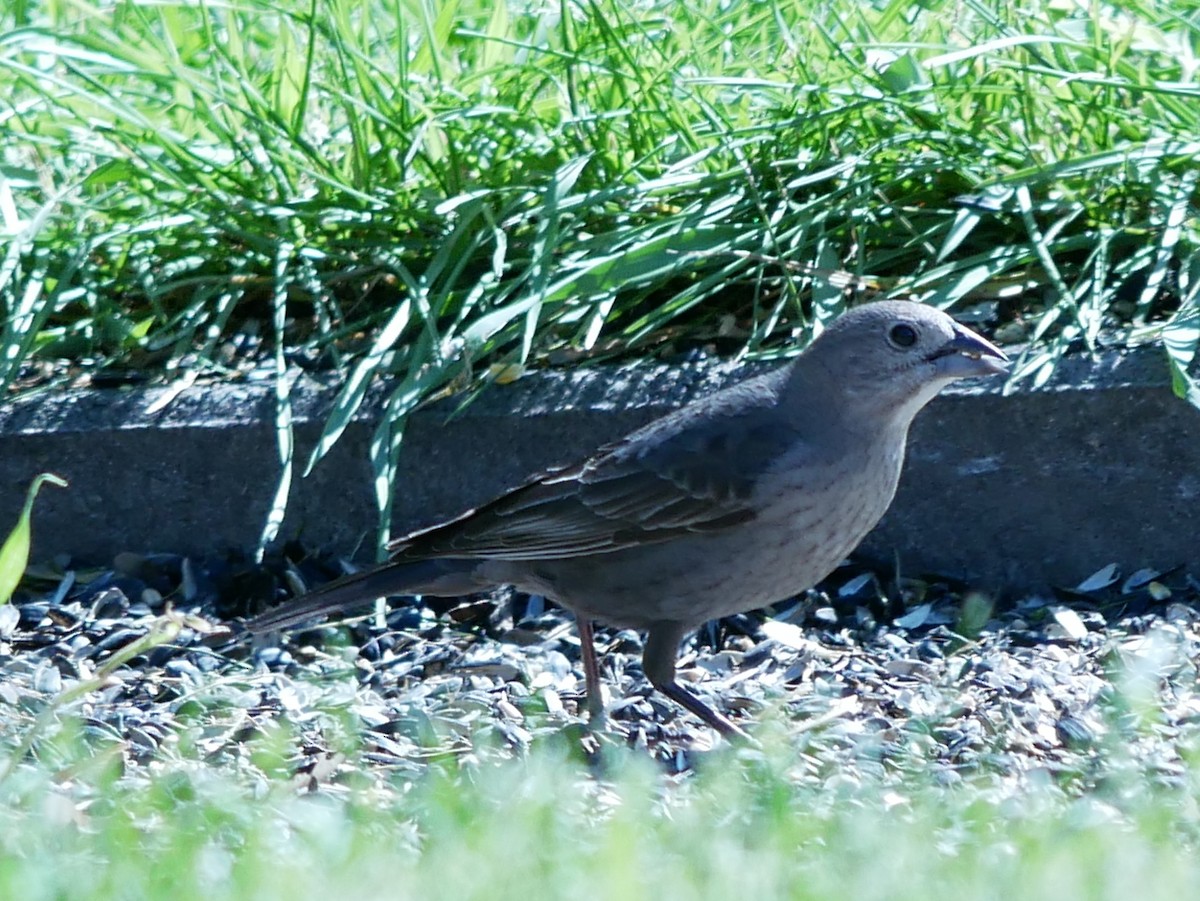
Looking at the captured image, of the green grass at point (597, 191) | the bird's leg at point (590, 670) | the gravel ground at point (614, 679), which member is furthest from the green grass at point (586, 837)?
the green grass at point (597, 191)

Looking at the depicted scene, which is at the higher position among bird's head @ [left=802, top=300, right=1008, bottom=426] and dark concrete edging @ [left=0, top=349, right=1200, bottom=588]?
bird's head @ [left=802, top=300, right=1008, bottom=426]

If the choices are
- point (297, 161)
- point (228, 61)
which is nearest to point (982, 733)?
point (297, 161)

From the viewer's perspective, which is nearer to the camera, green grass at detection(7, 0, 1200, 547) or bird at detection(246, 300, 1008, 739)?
bird at detection(246, 300, 1008, 739)

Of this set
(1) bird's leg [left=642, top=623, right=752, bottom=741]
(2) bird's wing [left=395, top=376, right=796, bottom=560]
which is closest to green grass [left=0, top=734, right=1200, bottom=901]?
(1) bird's leg [left=642, top=623, right=752, bottom=741]

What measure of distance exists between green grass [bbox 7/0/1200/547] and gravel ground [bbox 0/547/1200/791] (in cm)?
52

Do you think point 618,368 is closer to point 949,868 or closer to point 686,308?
point 686,308

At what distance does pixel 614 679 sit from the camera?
14.8ft

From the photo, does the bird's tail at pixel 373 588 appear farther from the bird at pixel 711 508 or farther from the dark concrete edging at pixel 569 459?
the dark concrete edging at pixel 569 459

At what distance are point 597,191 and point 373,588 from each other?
1433 millimetres

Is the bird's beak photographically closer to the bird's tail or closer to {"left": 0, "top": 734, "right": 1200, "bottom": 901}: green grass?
{"left": 0, "top": 734, "right": 1200, "bottom": 901}: green grass

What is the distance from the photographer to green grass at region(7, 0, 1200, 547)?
4867mm

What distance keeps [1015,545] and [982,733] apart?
0.93 metres

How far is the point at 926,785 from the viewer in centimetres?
349

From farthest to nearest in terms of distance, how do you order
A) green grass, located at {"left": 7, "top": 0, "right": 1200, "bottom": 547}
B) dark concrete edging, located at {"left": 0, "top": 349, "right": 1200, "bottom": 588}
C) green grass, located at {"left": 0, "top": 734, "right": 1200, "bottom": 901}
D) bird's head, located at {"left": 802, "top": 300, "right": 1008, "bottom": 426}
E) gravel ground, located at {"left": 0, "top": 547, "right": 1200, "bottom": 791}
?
green grass, located at {"left": 7, "top": 0, "right": 1200, "bottom": 547} → dark concrete edging, located at {"left": 0, "top": 349, "right": 1200, "bottom": 588} → bird's head, located at {"left": 802, "top": 300, "right": 1008, "bottom": 426} → gravel ground, located at {"left": 0, "top": 547, "right": 1200, "bottom": 791} → green grass, located at {"left": 0, "top": 734, "right": 1200, "bottom": 901}
